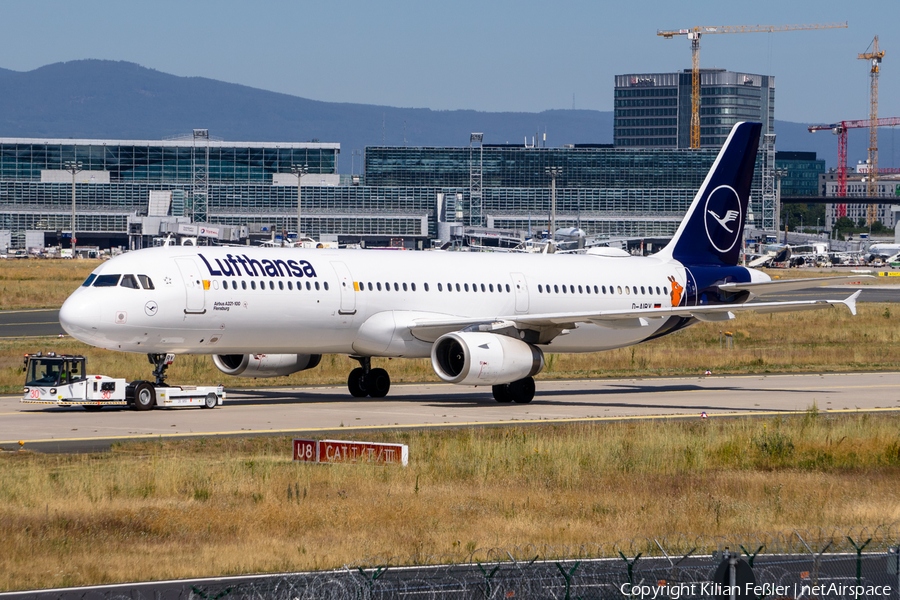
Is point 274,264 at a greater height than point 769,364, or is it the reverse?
point 274,264

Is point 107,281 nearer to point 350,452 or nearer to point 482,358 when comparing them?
point 482,358

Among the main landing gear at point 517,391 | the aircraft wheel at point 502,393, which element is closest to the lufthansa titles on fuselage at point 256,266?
the aircraft wheel at point 502,393

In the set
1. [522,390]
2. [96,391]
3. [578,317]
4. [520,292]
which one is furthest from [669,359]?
[96,391]

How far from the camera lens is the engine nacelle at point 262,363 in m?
38.4

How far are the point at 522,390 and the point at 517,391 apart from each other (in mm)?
162

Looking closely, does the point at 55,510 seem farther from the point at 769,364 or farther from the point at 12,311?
the point at 12,311

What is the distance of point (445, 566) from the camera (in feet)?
49.9

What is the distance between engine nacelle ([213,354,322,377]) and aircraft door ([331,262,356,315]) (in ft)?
10.3

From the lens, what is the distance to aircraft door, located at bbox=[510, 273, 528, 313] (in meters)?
40.5

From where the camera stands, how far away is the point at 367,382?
128 ft

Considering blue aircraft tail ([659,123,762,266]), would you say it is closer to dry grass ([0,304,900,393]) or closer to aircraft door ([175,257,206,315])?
dry grass ([0,304,900,393])

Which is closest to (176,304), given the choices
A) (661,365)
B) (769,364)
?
(661,365)

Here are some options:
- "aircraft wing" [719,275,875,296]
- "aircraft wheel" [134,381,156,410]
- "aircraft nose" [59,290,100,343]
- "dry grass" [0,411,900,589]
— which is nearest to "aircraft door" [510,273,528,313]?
"aircraft wing" [719,275,875,296]

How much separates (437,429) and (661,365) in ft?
80.3
